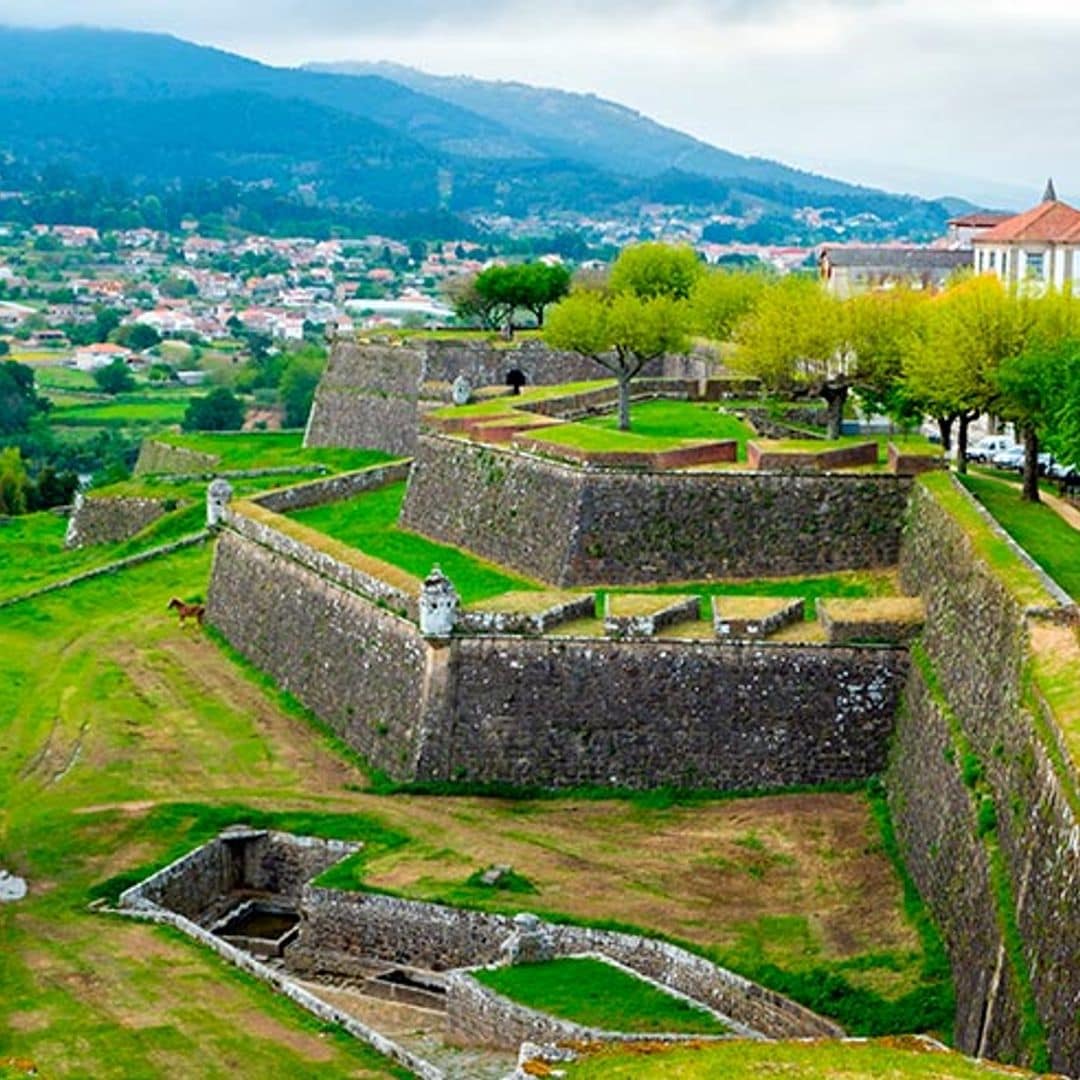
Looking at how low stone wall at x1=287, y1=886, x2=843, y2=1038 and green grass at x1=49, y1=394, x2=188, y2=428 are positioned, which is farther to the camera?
green grass at x1=49, y1=394, x2=188, y2=428

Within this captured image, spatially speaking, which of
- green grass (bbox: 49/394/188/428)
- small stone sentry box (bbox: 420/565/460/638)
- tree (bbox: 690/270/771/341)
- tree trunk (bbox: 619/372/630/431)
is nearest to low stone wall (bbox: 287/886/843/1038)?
small stone sentry box (bbox: 420/565/460/638)

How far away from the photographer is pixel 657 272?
6694cm

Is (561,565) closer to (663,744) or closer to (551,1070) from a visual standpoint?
(663,744)

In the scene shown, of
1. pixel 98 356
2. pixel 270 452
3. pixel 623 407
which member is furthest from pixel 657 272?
pixel 98 356

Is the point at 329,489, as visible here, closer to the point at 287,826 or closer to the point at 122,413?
the point at 287,826

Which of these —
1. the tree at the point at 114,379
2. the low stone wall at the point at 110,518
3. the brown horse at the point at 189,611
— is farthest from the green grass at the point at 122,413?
the brown horse at the point at 189,611

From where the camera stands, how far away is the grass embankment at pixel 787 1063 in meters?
19.1

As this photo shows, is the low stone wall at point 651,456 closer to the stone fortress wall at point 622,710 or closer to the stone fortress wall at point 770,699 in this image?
the stone fortress wall at point 770,699

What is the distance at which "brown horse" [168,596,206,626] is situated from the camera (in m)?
47.7

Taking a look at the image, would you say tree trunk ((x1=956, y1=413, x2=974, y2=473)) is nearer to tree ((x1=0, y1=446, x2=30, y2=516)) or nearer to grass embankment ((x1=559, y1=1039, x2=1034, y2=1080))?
grass embankment ((x1=559, y1=1039, x2=1034, y2=1080))

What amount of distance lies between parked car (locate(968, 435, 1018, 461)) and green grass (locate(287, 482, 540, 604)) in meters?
11.2

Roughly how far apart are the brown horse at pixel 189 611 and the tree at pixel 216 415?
204 ft

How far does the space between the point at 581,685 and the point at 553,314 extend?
22.8m

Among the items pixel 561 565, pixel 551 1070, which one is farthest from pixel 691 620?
pixel 551 1070
